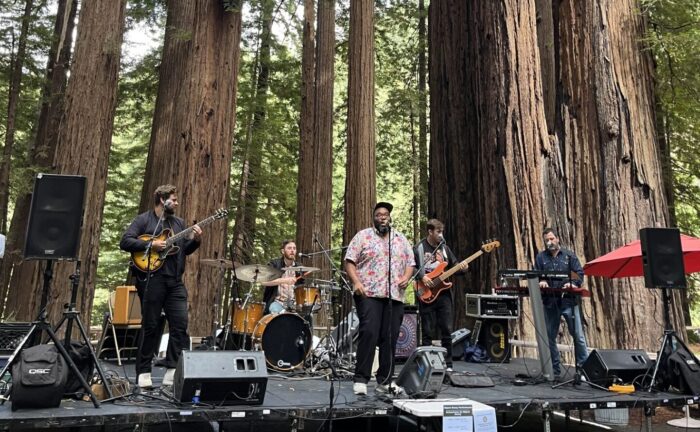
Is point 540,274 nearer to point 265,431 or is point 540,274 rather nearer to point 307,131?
point 265,431

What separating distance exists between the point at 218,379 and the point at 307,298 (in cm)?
356

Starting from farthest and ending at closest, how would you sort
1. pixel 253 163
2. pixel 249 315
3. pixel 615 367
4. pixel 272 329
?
pixel 253 163 < pixel 249 315 < pixel 272 329 < pixel 615 367

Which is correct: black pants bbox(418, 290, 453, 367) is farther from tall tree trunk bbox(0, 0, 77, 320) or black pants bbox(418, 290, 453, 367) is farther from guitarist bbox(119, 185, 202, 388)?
tall tree trunk bbox(0, 0, 77, 320)

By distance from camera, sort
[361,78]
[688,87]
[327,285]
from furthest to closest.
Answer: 1. [361,78]
2. [688,87]
3. [327,285]

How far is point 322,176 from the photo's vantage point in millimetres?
14469

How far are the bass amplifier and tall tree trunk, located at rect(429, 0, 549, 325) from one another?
0.93m

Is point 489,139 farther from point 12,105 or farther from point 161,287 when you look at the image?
point 12,105

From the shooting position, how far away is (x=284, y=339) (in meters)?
7.78

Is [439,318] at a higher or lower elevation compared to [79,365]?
higher

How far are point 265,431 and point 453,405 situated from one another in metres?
2.74

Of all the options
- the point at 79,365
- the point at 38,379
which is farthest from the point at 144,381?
the point at 38,379

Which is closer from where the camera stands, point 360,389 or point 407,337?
point 360,389

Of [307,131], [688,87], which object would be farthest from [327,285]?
[688,87]

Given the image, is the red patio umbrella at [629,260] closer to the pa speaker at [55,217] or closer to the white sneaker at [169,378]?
the white sneaker at [169,378]
